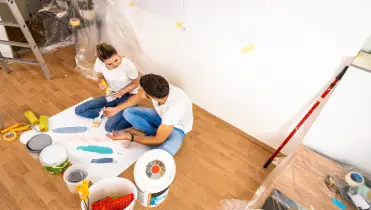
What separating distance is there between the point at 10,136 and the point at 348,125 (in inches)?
82.8

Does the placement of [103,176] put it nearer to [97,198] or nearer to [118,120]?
[97,198]

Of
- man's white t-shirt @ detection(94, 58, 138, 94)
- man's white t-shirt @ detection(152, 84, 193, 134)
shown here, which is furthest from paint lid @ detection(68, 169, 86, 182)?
man's white t-shirt @ detection(94, 58, 138, 94)

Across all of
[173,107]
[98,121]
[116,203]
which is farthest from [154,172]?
[98,121]

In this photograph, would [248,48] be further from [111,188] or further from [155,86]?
[111,188]

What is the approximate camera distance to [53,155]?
61.8 inches

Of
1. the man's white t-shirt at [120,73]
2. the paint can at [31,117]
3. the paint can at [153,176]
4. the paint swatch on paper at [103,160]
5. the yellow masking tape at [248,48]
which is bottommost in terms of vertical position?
the paint swatch on paper at [103,160]

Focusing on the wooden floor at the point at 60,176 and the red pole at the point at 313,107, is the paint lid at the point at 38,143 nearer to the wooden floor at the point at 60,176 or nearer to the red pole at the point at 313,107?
the wooden floor at the point at 60,176

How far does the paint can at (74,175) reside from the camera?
1462mm

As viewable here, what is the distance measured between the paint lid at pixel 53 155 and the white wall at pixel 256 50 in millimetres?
1047

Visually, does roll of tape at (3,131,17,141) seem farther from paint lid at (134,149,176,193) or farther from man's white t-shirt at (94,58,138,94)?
paint lid at (134,149,176,193)

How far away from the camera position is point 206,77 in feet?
6.53

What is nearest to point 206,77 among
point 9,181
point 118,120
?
point 118,120

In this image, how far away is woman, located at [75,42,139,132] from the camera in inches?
68.7

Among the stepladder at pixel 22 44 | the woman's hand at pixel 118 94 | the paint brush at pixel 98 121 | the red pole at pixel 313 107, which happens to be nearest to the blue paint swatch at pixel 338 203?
the red pole at pixel 313 107
